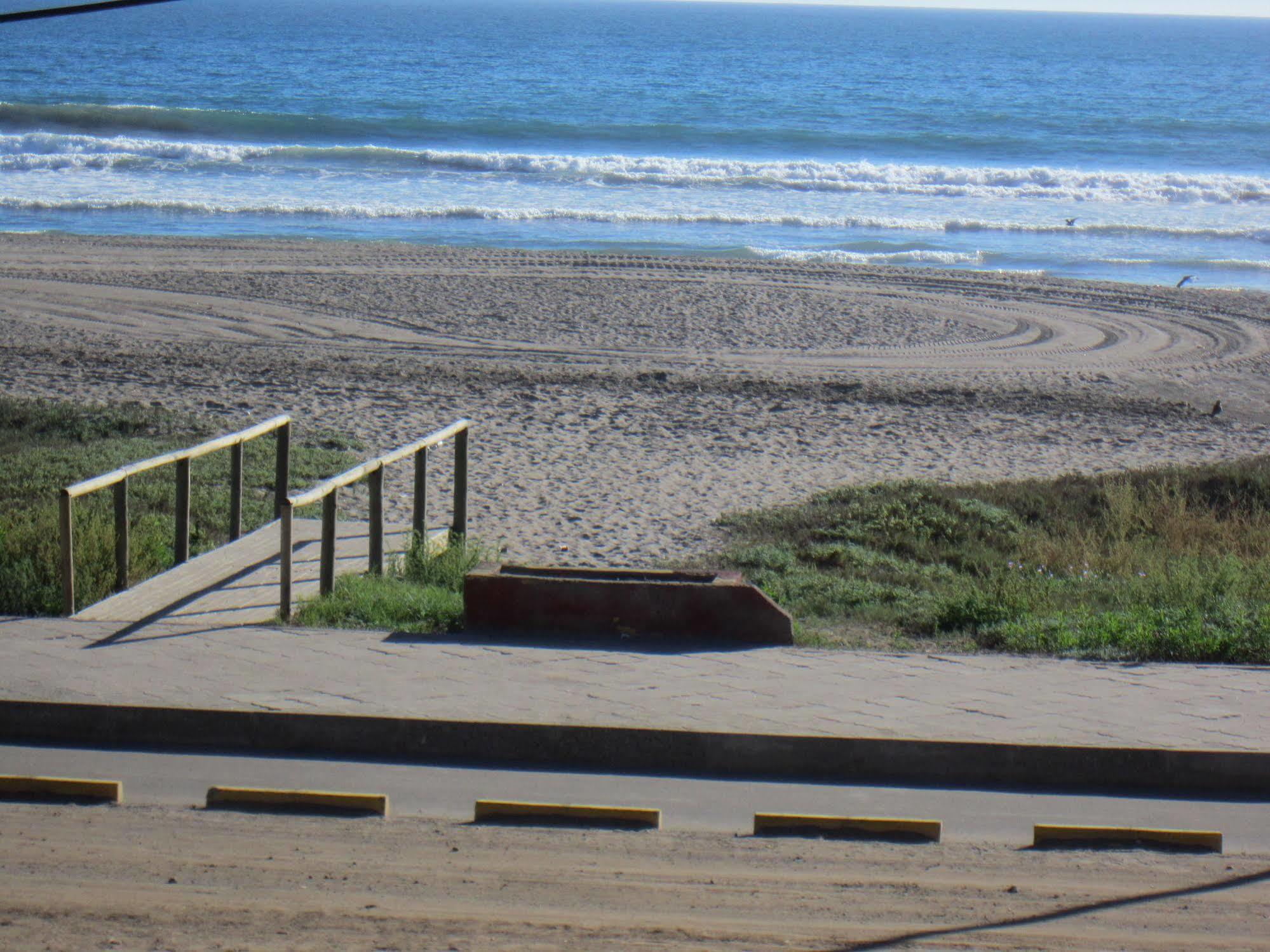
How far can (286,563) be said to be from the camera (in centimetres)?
686

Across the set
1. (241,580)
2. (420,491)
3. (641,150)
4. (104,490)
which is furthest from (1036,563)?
(641,150)

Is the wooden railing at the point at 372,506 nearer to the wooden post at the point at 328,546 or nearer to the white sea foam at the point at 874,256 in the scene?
the wooden post at the point at 328,546

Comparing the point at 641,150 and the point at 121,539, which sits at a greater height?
the point at 641,150

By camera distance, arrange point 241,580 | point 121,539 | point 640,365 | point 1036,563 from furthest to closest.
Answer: point 640,365 → point 1036,563 → point 241,580 → point 121,539

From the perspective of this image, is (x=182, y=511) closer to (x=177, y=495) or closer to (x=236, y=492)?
(x=177, y=495)

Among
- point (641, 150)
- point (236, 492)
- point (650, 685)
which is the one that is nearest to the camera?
point (650, 685)

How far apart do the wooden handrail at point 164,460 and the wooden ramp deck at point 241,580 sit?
1.95 feet

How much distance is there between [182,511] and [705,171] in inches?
1259

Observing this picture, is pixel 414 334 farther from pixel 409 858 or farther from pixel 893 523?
pixel 409 858

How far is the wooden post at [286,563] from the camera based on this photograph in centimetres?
675

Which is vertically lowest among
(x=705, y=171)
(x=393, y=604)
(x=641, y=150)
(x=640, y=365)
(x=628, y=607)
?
(x=640, y=365)

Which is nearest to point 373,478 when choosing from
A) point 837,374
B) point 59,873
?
point 59,873

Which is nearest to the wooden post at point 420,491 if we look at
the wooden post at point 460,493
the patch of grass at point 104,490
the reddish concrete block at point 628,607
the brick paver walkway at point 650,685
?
the wooden post at point 460,493

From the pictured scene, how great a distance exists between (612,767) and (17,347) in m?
12.9
